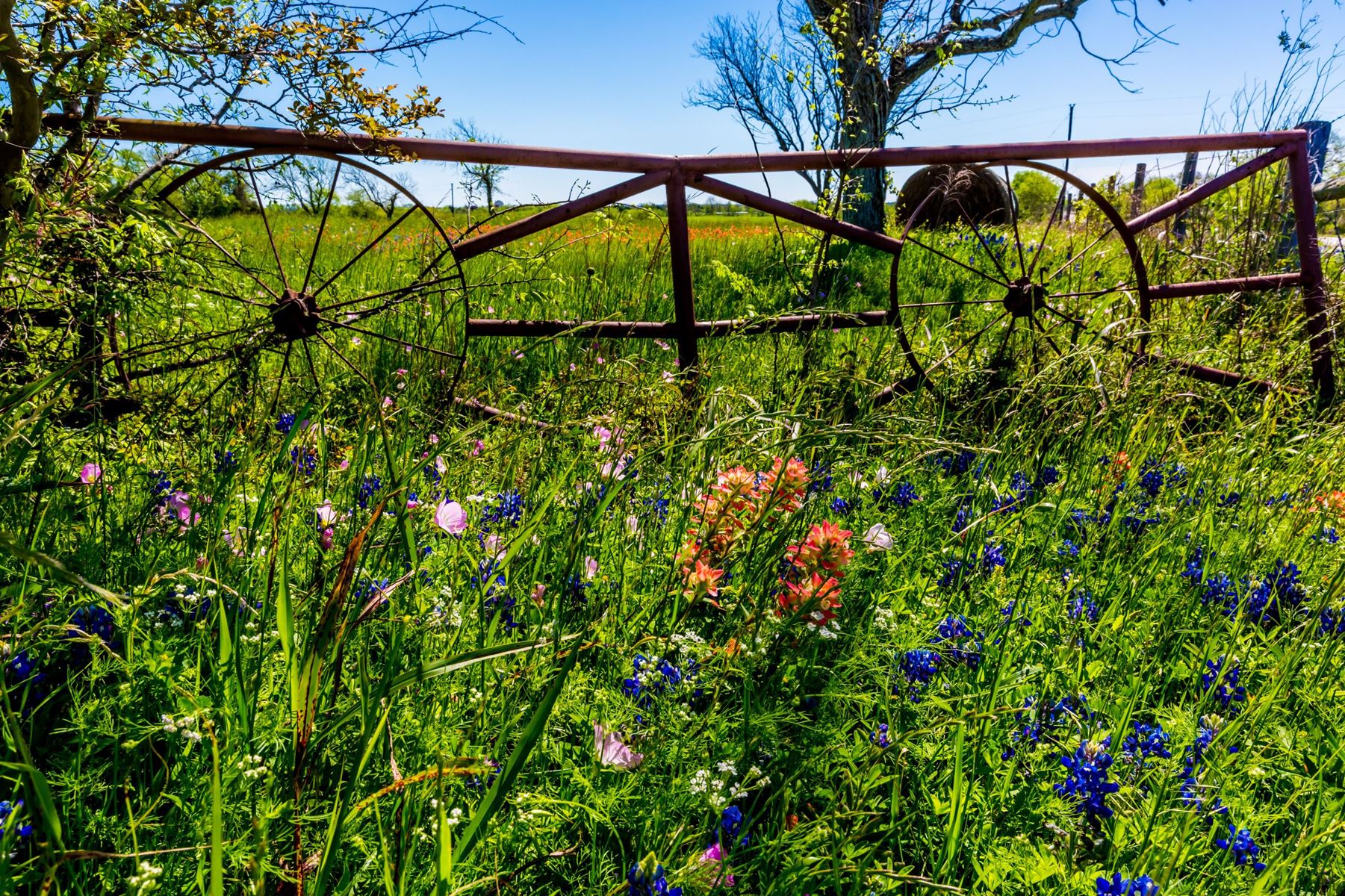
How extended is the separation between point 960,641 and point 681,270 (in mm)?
1974

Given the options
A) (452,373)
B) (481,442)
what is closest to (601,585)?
(481,442)

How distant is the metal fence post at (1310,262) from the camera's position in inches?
158

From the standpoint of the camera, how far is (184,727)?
1114mm

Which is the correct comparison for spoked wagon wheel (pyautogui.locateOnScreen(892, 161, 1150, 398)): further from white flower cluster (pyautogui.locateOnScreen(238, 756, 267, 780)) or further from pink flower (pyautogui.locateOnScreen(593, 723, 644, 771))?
white flower cluster (pyautogui.locateOnScreen(238, 756, 267, 780))

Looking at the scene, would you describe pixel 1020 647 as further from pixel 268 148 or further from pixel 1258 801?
pixel 268 148

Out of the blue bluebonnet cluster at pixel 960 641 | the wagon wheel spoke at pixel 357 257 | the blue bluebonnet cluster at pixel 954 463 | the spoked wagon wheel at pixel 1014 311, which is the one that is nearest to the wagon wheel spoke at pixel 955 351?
the spoked wagon wheel at pixel 1014 311

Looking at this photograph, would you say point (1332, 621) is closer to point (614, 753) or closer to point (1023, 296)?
point (1023, 296)

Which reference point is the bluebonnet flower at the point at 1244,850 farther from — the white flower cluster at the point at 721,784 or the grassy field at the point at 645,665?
A: the white flower cluster at the point at 721,784

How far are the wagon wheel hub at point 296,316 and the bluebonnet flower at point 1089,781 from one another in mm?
2589

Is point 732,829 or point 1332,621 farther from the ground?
point 732,829

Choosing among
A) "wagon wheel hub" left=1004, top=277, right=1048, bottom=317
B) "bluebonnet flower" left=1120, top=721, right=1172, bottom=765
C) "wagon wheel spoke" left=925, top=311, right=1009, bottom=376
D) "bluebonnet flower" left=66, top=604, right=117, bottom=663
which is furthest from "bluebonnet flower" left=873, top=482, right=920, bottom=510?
"bluebonnet flower" left=66, top=604, right=117, bottom=663

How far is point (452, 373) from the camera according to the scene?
310cm

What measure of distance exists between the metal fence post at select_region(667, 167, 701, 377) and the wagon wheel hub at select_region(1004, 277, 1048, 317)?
4.71 ft

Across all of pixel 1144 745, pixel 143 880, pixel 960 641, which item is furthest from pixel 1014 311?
pixel 143 880
